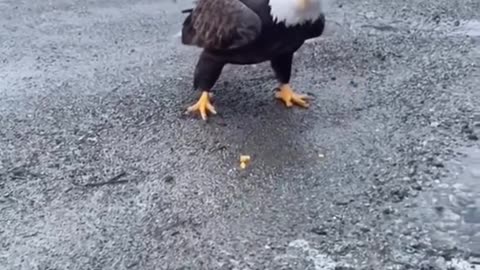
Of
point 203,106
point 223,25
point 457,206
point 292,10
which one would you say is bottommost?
point 203,106

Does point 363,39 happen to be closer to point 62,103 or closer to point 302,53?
point 302,53

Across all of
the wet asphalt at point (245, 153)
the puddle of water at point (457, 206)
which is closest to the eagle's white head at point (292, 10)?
the wet asphalt at point (245, 153)

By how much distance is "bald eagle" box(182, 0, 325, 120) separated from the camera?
4559 millimetres

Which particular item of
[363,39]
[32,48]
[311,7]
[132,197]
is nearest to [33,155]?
[132,197]

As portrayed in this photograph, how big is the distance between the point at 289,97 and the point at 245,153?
763 millimetres

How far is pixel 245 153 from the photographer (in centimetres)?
453

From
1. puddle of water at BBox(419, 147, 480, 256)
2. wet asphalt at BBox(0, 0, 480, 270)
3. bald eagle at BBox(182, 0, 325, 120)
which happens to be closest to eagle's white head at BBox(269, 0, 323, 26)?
bald eagle at BBox(182, 0, 325, 120)

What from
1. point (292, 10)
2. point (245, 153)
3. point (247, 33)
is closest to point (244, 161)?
point (245, 153)

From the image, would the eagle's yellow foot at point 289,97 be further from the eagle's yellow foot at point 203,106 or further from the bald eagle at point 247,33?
the eagle's yellow foot at point 203,106

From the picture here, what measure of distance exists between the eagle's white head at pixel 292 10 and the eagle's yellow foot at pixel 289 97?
2.16 feet

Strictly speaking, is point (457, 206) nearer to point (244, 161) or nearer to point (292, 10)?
point (244, 161)

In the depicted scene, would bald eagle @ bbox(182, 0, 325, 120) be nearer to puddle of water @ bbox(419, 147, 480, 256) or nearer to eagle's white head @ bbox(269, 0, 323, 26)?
eagle's white head @ bbox(269, 0, 323, 26)

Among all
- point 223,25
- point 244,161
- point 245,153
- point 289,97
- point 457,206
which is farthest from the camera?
point 289,97

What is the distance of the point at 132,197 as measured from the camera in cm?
406
